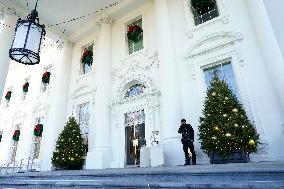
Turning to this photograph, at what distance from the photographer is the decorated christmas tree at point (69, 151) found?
10719 millimetres

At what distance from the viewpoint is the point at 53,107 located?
44.6 feet

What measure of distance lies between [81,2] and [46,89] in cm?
660

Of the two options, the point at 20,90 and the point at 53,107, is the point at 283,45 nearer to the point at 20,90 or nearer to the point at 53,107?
the point at 53,107

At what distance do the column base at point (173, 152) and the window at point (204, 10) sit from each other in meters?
5.21

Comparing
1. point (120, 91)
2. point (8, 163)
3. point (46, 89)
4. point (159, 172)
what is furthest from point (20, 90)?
point (159, 172)

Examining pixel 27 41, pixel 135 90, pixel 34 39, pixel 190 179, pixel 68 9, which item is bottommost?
pixel 190 179

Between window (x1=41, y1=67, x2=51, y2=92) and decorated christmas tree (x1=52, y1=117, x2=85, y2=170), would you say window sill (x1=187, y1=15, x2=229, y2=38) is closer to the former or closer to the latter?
decorated christmas tree (x1=52, y1=117, x2=85, y2=170)

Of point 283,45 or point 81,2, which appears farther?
point 81,2

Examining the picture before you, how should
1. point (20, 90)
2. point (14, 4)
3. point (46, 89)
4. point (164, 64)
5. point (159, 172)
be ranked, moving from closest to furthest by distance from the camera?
point (159, 172), point (164, 64), point (14, 4), point (46, 89), point (20, 90)

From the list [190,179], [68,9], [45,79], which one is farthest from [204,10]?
[45,79]

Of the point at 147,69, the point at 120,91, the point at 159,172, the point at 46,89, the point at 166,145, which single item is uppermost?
the point at 46,89

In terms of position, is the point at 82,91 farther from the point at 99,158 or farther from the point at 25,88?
the point at 25,88

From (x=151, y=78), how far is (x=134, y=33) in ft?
9.50

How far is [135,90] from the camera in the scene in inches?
439
